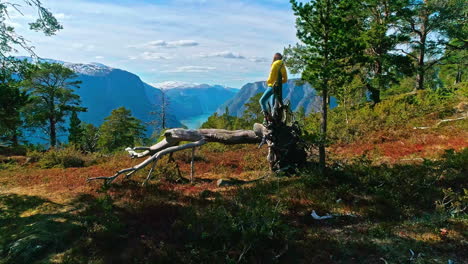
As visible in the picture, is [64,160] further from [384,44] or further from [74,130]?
[384,44]

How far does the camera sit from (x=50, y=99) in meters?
34.5

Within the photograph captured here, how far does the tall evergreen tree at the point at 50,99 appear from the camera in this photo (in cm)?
3284

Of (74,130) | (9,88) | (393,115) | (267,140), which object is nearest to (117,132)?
(74,130)

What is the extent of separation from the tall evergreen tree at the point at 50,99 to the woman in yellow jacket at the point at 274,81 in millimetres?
32616

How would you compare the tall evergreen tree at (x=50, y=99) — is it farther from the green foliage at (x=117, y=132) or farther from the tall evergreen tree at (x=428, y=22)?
the tall evergreen tree at (x=428, y=22)

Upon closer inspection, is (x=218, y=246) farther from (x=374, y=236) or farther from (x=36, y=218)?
(x=36, y=218)

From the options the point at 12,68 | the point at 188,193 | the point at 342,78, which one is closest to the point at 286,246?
the point at 188,193

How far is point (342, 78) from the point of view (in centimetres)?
906

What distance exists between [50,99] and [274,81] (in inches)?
1408

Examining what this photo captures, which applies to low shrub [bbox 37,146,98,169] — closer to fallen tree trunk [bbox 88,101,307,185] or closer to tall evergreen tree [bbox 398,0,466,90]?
fallen tree trunk [bbox 88,101,307,185]

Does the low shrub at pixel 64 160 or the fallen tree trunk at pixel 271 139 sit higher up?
the fallen tree trunk at pixel 271 139

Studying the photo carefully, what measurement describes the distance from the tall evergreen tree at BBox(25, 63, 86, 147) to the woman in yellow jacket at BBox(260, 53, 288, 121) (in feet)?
107

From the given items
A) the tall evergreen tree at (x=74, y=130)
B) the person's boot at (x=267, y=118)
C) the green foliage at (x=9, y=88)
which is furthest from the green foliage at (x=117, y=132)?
the person's boot at (x=267, y=118)

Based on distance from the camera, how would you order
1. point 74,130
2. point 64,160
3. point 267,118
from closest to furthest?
point 267,118, point 64,160, point 74,130
